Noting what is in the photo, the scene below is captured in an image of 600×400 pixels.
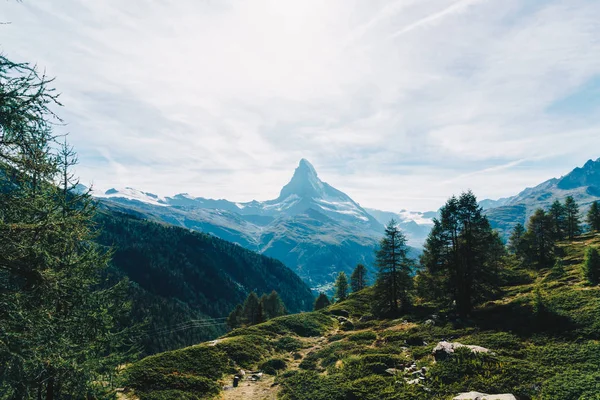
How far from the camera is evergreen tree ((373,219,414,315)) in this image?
44.9m

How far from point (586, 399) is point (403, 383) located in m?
9.42

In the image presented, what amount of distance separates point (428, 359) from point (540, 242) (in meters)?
47.1

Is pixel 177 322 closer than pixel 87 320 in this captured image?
No

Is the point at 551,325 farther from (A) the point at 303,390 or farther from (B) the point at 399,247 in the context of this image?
(B) the point at 399,247

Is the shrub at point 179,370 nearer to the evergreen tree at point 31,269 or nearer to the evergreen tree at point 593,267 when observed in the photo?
the evergreen tree at point 31,269

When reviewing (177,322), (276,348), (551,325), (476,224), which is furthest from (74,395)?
(177,322)

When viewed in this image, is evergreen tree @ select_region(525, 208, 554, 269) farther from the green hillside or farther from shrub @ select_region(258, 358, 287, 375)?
shrub @ select_region(258, 358, 287, 375)

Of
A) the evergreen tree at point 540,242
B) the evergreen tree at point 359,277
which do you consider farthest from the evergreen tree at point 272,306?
the evergreen tree at point 540,242

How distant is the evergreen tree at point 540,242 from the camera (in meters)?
51.4

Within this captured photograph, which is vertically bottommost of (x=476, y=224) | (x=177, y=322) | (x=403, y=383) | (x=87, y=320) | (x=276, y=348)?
(x=177, y=322)

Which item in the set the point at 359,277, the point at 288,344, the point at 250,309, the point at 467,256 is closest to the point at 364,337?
the point at 288,344

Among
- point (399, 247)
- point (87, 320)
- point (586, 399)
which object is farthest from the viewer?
point (399, 247)

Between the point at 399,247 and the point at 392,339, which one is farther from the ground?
the point at 399,247

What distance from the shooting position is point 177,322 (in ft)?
552
